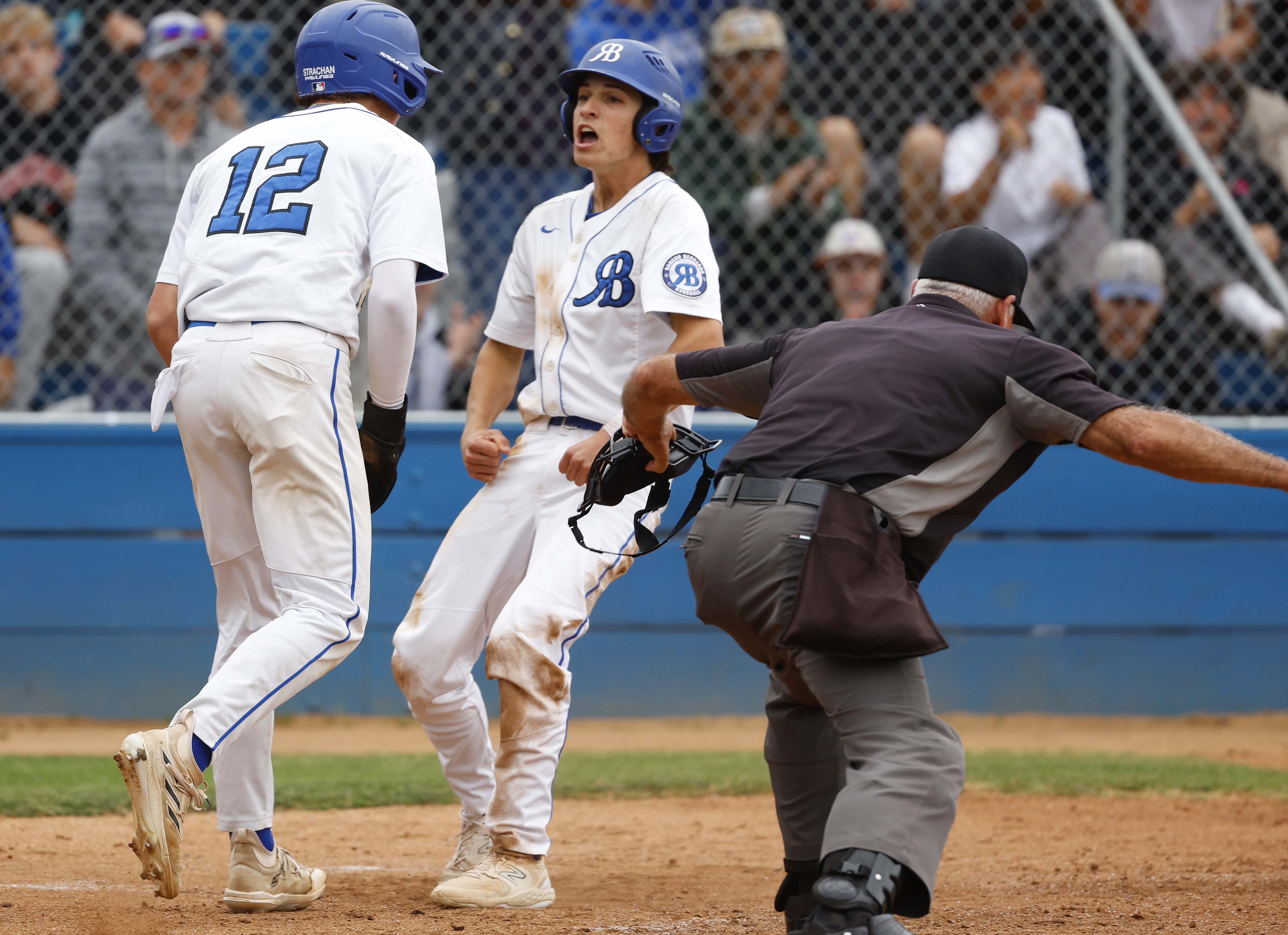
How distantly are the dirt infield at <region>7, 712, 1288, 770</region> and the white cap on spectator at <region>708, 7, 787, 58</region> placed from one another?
3546mm

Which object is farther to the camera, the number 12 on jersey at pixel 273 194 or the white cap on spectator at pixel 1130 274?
the white cap on spectator at pixel 1130 274

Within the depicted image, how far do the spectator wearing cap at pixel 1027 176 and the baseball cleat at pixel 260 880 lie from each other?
5416mm

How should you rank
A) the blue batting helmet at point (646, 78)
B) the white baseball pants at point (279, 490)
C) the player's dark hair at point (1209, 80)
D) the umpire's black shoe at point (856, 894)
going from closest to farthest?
the umpire's black shoe at point (856, 894)
the white baseball pants at point (279, 490)
the blue batting helmet at point (646, 78)
the player's dark hair at point (1209, 80)

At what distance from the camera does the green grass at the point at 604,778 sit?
5.43m

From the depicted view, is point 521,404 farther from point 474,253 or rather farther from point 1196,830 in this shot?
point 474,253

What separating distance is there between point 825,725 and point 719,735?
4.03 metres

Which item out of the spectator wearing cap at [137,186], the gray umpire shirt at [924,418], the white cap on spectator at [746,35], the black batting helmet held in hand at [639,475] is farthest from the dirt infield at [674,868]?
the white cap on spectator at [746,35]

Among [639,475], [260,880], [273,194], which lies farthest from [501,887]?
[273,194]

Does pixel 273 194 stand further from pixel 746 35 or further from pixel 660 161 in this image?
pixel 746 35

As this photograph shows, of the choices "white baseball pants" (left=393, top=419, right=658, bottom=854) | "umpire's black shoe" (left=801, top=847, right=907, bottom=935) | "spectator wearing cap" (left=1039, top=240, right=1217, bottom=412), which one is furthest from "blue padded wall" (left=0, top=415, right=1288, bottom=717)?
"umpire's black shoe" (left=801, top=847, right=907, bottom=935)

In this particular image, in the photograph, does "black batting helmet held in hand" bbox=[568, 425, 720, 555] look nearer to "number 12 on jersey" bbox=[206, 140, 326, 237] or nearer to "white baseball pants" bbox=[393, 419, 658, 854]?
"white baseball pants" bbox=[393, 419, 658, 854]

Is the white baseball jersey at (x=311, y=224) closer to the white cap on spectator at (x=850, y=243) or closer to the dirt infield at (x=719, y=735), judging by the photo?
the dirt infield at (x=719, y=735)

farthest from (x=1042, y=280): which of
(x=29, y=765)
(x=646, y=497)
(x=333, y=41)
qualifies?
(x=29, y=765)

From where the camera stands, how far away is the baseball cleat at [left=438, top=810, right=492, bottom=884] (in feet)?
12.6
